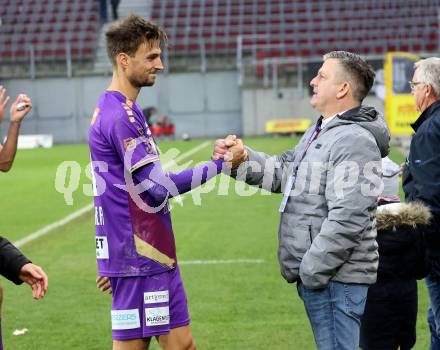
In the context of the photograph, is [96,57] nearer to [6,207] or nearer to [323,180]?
[6,207]

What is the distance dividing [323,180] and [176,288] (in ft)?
3.03

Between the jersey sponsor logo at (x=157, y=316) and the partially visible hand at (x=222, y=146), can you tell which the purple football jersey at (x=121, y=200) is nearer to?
the jersey sponsor logo at (x=157, y=316)

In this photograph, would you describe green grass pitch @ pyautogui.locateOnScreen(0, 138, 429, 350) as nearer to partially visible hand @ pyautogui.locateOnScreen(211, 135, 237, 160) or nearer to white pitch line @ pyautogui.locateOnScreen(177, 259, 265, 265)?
white pitch line @ pyautogui.locateOnScreen(177, 259, 265, 265)

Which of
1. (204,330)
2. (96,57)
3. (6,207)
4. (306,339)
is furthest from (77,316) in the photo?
(96,57)

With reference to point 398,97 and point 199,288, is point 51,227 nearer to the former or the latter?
point 199,288

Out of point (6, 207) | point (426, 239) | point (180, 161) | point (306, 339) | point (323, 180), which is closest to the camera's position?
point (323, 180)

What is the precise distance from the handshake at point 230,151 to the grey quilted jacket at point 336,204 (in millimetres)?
314

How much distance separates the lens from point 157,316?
14.7ft

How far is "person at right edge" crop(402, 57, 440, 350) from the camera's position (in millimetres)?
5199

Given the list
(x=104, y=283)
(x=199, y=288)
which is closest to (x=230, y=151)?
(x=104, y=283)

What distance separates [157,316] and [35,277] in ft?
2.06

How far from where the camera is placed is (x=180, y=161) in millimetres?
23172

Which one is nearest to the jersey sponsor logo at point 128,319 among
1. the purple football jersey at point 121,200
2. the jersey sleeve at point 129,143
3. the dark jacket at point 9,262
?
the purple football jersey at point 121,200

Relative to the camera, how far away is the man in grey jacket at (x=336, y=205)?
4188mm
